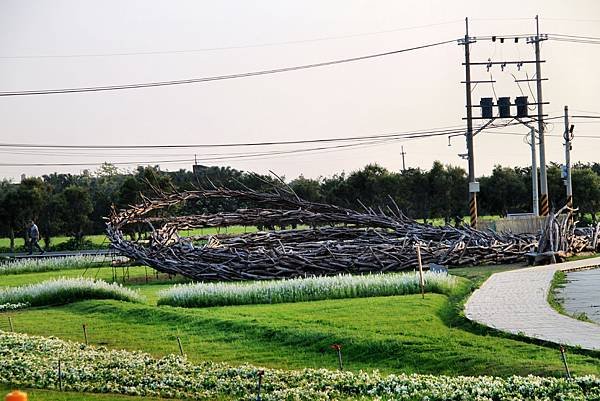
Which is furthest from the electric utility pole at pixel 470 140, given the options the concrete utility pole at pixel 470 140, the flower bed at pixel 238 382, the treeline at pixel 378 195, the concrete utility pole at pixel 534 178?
A: the flower bed at pixel 238 382

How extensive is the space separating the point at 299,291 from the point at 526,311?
609 centimetres

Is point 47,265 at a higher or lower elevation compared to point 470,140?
lower

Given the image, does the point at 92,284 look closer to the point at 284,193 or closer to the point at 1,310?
the point at 1,310

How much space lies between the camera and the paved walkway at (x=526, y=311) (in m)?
12.7

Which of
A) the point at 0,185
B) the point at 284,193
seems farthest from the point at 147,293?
the point at 0,185

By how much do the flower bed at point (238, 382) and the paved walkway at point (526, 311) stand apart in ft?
8.42

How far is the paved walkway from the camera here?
41.8 ft

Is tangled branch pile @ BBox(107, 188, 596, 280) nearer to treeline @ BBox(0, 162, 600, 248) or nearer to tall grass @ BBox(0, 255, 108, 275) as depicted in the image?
tall grass @ BBox(0, 255, 108, 275)

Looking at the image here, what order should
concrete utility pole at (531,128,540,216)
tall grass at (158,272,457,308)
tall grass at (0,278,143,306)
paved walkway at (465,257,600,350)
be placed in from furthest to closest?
concrete utility pole at (531,128,540,216)
tall grass at (0,278,143,306)
tall grass at (158,272,457,308)
paved walkway at (465,257,600,350)

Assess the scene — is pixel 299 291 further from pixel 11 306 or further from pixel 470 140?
pixel 470 140

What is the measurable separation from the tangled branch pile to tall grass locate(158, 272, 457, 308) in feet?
13.9

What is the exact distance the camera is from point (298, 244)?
27281mm

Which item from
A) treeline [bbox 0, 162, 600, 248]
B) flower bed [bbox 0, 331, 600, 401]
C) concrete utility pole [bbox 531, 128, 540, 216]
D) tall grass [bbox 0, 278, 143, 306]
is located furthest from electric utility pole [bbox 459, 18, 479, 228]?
flower bed [bbox 0, 331, 600, 401]

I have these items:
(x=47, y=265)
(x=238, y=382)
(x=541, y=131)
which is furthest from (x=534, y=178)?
(x=238, y=382)
